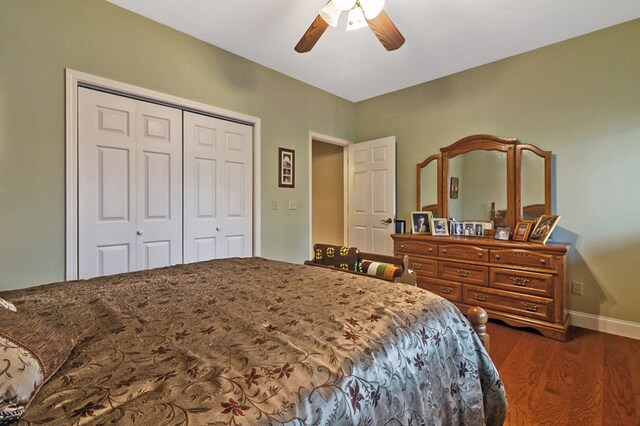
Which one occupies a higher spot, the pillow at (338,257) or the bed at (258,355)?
the pillow at (338,257)

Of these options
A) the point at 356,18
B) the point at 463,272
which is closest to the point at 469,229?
the point at 463,272

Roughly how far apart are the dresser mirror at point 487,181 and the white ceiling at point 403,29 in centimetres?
91

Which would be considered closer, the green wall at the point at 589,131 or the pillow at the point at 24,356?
the pillow at the point at 24,356

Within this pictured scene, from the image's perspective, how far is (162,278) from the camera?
59.0 inches

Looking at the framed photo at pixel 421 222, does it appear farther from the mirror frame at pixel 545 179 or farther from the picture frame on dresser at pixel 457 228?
the mirror frame at pixel 545 179

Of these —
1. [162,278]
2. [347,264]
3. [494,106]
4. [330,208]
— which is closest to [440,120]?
[494,106]

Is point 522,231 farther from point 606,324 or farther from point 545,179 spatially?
point 606,324

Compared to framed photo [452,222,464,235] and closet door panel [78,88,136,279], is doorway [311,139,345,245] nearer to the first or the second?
framed photo [452,222,464,235]

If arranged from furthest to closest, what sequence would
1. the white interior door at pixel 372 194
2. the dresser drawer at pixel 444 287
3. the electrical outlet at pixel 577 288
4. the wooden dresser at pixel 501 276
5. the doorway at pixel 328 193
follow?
the doorway at pixel 328 193, the white interior door at pixel 372 194, the dresser drawer at pixel 444 287, the electrical outlet at pixel 577 288, the wooden dresser at pixel 501 276

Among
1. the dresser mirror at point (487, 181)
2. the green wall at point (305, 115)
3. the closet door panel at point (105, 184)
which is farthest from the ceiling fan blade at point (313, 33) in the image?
the dresser mirror at point (487, 181)

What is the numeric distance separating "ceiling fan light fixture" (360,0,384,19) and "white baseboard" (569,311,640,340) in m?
3.04

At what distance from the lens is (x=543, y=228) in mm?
2717

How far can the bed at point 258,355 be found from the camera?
1.88 ft

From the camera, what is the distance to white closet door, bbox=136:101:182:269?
250 cm
